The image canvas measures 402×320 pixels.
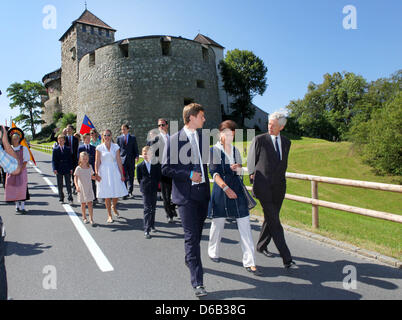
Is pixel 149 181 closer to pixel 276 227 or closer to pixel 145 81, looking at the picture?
pixel 276 227

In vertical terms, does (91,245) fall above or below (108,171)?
below

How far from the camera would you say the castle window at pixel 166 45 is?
3350 centimetres

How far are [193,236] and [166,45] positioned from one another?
112 feet

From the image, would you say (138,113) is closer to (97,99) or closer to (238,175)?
(97,99)

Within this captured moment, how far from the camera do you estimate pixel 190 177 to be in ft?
11.3

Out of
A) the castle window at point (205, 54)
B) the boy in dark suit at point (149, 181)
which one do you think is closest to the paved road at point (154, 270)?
the boy in dark suit at point (149, 181)

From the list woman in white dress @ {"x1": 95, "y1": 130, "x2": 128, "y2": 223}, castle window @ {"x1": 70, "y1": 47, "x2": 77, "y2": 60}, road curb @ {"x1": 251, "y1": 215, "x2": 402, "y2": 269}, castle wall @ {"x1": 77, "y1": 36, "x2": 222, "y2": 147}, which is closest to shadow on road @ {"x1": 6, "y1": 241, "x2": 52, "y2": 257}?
woman in white dress @ {"x1": 95, "y1": 130, "x2": 128, "y2": 223}

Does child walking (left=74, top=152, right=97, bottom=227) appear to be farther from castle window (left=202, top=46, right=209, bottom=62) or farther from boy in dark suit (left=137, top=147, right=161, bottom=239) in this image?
castle window (left=202, top=46, right=209, bottom=62)

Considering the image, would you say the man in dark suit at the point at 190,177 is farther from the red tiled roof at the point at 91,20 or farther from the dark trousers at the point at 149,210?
the red tiled roof at the point at 91,20

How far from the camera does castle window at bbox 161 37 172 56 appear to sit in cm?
3350

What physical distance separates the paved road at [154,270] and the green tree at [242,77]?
4074cm

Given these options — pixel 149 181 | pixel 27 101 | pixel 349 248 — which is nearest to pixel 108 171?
pixel 149 181

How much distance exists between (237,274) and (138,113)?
3077 centimetres
